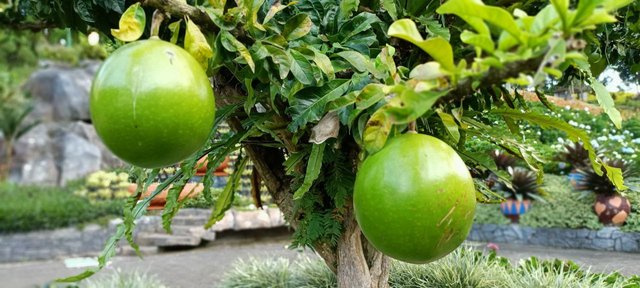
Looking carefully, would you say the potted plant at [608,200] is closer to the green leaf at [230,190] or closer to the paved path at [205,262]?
the paved path at [205,262]

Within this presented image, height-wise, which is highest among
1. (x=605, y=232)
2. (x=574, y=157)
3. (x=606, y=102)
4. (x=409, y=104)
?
(x=409, y=104)

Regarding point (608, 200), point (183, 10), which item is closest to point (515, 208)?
point (608, 200)

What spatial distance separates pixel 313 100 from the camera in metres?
1.13

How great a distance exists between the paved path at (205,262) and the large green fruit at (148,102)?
4559 millimetres

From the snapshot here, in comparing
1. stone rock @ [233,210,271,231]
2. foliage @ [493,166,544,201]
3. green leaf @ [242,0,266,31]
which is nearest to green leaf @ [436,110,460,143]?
green leaf @ [242,0,266,31]

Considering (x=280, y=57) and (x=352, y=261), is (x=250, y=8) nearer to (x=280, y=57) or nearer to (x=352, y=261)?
(x=280, y=57)

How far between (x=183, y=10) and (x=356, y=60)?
0.40 meters

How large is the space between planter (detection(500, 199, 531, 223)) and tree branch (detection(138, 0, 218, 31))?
6959 millimetres

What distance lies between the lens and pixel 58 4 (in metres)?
1.41

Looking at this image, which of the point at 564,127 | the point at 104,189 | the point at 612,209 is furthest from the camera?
the point at 104,189

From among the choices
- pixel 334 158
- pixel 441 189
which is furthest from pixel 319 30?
pixel 441 189

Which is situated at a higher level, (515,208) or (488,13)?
(488,13)

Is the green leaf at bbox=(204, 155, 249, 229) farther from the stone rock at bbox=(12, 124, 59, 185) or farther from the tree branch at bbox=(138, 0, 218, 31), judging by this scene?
the stone rock at bbox=(12, 124, 59, 185)

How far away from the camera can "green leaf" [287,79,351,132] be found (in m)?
1.11
